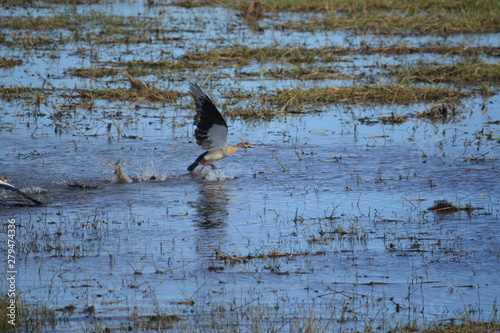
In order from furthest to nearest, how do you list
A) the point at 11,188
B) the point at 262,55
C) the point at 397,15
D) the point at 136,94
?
the point at 397,15 → the point at 262,55 → the point at 136,94 → the point at 11,188

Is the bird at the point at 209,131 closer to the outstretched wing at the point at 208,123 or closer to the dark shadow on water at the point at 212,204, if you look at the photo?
the outstretched wing at the point at 208,123

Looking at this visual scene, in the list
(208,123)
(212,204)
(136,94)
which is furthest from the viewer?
(136,94)

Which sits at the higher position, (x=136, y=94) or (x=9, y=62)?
(x=9, y=62)

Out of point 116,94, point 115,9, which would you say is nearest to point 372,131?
point 116,94

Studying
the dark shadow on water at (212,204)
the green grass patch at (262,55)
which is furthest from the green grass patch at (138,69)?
the dark shadow on water at (212,204)

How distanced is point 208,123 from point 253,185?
3.26 feet

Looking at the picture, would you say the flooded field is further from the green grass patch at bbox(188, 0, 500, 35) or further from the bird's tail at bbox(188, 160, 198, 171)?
the green grass patch at bbox(188, 0, 500, 35)

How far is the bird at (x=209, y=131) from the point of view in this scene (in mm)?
9039

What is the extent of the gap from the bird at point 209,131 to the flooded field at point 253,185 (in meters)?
0.21

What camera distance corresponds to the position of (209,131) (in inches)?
365

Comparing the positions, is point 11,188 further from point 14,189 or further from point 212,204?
point 212,204

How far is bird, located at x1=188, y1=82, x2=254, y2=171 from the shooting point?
9.04 metres

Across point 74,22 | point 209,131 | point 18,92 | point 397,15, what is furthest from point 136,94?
point 397,15

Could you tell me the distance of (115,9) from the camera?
22766 millimetres
